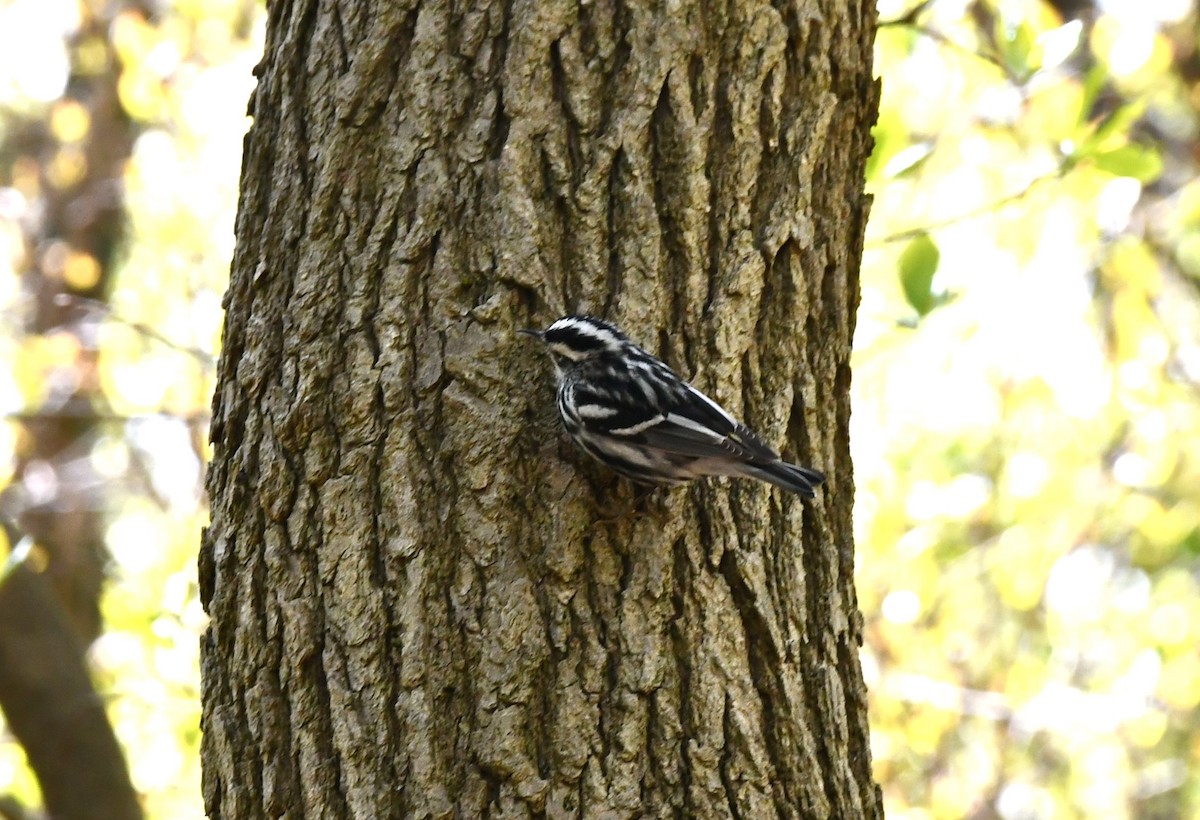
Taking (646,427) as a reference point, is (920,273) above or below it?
above

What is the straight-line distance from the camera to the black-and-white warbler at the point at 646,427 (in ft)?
9.00

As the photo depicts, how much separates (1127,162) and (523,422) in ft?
8.06

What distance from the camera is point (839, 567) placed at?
2918mm

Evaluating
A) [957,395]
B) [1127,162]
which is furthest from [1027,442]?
[1127,162]

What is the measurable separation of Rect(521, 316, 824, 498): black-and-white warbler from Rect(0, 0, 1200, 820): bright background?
165 inches

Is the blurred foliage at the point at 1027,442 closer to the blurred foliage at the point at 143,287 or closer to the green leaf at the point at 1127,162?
the green leaf at the point at 1127,162

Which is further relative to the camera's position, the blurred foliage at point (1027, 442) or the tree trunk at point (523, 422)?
the blurred foliage at point (1027, 442)

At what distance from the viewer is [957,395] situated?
8.48 m

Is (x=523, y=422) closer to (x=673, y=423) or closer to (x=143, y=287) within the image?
(x=673, y=423)

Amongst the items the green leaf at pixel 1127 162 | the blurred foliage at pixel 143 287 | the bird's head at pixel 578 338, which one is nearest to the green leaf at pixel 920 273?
the green leaf at pixel 1127 162

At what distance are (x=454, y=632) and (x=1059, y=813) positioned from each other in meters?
8.52

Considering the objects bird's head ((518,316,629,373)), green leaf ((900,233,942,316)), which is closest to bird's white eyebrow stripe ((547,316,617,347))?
bird's head ((518,316,629,373))

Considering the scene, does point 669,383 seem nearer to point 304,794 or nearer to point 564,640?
point 564,640

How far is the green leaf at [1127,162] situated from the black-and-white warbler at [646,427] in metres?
2.00
